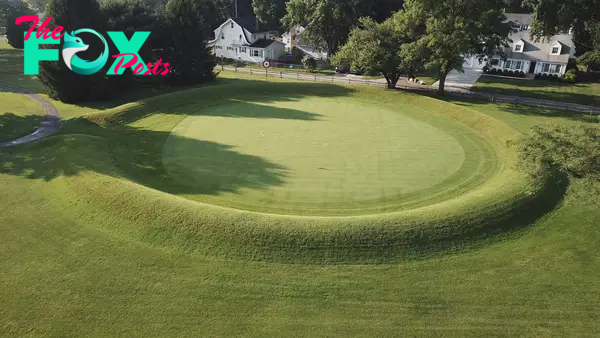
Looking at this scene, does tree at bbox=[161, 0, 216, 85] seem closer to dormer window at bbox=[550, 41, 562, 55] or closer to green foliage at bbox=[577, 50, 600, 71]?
green foliage at bbox=[577, 50, 600, 71]

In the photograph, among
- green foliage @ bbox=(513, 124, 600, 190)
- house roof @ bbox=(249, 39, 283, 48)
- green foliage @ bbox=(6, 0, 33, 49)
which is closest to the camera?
green foliage @ bbox=(513, 124, 600, 190)

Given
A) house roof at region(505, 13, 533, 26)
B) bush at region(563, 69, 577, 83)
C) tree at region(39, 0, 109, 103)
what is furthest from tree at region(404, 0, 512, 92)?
tree at region(39, 0, 109, 103)

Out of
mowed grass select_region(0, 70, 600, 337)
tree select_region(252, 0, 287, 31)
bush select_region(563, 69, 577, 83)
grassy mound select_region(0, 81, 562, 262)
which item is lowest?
mowed grass select_region(0, 70, 600, 337)

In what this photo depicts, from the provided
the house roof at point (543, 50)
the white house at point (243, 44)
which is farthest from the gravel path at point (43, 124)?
the house roof at point (543, 50)

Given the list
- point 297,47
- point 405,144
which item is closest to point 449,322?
point 405,144

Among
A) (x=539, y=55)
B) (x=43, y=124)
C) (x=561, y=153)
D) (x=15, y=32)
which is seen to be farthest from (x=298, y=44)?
(x=561, y=153)

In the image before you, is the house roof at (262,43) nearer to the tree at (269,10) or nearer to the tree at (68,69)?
the tree at (269,10)

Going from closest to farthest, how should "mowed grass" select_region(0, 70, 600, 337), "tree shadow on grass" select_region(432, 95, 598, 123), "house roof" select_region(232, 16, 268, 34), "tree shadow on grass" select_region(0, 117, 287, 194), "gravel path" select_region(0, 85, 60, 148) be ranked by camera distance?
"mowed grass" select_region(0, 70, 600, 337)
"tree shadow on grass" select_region(0, 117, 287, 194)
"gravel path" select_region(0, 85, 60, 148)
"tree shadow on grass" select_region(432, 95, 598, 123)
"house roof" select_region(232, 16, 268, 34)

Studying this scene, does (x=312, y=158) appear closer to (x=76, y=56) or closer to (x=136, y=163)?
(x=136, y=163)
